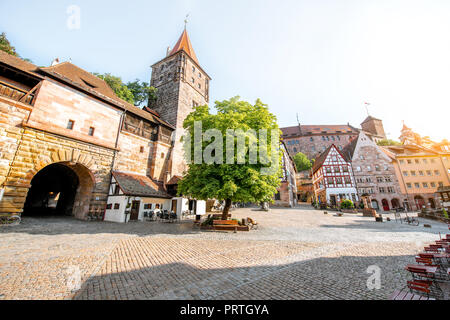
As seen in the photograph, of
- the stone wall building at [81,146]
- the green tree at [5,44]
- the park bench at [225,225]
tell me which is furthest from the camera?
the green tree at [5,44]

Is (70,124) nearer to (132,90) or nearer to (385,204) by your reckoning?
(132,90)

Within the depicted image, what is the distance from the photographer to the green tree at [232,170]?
1214 cm

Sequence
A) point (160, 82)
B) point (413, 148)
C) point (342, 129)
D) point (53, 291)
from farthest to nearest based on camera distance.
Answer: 1. point (342, 129)
2. point (413, 148)
3. point (160, 82)
4. point (53, 291)

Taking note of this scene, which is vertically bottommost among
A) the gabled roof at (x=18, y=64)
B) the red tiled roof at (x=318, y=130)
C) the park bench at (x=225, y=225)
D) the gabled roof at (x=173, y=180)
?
the park bench at (x=225, y=225)

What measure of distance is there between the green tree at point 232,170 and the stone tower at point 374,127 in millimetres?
79446

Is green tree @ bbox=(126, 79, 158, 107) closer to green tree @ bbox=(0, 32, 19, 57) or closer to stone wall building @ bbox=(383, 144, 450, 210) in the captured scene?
green tree @ bbox=(0, 32, 19, 57)

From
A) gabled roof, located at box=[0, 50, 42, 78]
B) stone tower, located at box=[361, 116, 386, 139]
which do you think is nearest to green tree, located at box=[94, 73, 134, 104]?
gabled roof, located at box=[0, 50, 42, 78]

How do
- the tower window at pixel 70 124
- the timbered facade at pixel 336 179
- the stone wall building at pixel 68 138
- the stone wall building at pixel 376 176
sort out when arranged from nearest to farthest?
1. the stone wall building at pixel 68 138
2. the tower window at pixel 70 124
3. the stone wall building at pixel 376 176
4. the timbered facade at pixel 336 179

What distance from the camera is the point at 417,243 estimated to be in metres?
9.02

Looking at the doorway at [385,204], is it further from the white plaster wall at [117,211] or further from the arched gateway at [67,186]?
the arched gateway at [67,186]

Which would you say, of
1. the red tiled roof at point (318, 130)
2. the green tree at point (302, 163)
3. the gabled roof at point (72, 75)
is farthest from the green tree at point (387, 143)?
the gabled roof at point (72, 75)
